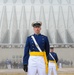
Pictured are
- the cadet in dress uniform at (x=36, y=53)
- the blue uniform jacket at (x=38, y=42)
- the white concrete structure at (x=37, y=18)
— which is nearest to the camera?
the cadet in dress uniform at (x=36, y=53)

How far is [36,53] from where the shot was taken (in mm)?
7430

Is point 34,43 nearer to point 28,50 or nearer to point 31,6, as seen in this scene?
point 28,50

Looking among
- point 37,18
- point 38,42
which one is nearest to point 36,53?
point 38,42

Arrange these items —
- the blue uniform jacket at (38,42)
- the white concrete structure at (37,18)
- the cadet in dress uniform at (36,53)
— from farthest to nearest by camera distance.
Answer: the white concrete structure at (37,18)
the blue uniform jacket at (38,42)
the cadet in dress uniform at (36,53)

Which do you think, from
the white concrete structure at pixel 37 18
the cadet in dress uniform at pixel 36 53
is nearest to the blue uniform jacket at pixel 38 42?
the cadet in dress uniform at pixel 36 53

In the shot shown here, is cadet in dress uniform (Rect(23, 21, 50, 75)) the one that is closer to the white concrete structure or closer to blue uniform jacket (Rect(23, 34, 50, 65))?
blue uniform jacket (Rect(23, 34, 50, 65))

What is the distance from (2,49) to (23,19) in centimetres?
922

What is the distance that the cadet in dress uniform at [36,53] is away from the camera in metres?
7.23

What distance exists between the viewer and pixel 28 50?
24.5 ft

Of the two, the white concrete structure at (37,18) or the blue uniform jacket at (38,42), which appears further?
the white concrete structure at (37,18)

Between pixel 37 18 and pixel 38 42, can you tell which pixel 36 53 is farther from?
pixel 37 18

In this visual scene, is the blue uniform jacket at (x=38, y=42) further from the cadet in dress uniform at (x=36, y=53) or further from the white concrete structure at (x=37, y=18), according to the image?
the white concrete structure at (x=37, y=18)

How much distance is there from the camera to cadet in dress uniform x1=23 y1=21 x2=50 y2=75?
723 cm

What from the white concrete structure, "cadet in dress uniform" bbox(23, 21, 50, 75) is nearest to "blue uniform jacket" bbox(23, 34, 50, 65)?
"cadet in dress uniform" bbox(23, 21, 50, 75)
